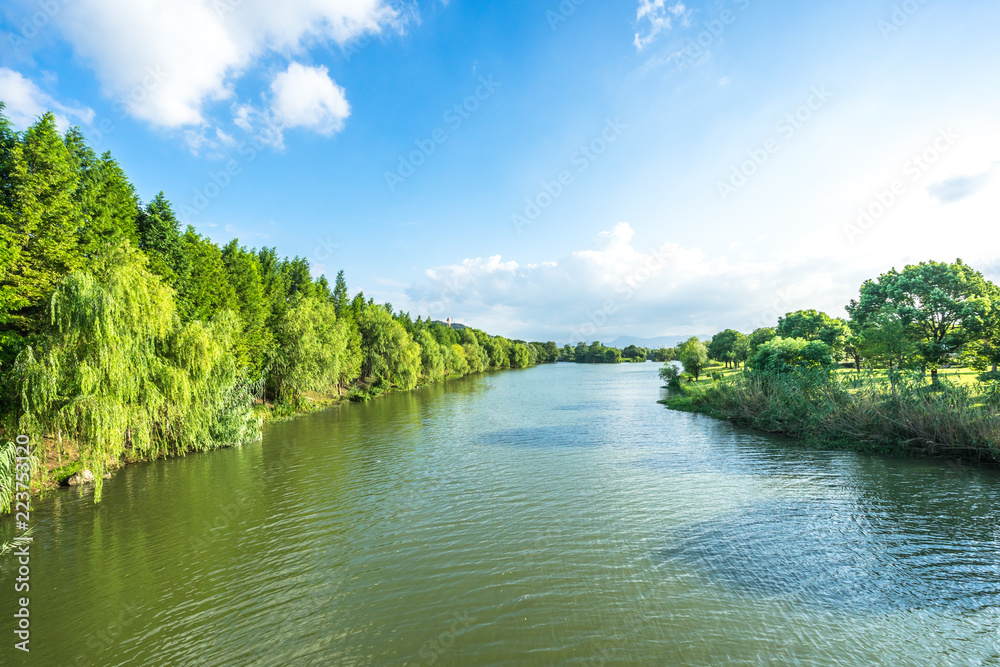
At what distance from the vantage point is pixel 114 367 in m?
15.1

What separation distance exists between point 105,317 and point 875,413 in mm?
37648

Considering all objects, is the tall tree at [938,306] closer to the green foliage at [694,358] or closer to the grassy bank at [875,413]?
the grassy bank at [875,413]

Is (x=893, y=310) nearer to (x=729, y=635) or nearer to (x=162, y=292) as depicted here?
(x=729, y=635)

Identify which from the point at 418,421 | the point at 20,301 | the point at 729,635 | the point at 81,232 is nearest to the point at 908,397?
the point at 729,635

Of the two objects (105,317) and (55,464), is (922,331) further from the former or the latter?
(55,464)

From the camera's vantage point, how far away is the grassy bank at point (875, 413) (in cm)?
1817

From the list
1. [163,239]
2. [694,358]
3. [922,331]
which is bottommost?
[694,358]

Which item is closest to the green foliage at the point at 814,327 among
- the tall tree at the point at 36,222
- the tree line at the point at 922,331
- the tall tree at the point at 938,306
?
the tree line at the point at 922,331

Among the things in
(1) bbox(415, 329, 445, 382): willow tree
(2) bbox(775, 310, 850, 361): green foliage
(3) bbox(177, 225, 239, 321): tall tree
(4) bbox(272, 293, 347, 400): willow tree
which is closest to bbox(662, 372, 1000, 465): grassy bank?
(2) bbox(775, 310, 850, 361): green foliage

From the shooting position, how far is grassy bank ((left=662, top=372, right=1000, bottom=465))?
1817cm

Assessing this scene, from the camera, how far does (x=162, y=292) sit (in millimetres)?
19156

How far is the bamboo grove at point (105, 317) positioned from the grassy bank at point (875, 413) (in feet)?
117

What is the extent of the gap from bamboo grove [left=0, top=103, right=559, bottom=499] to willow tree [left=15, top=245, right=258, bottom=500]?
0.05 m

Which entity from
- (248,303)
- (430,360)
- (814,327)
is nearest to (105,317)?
(248,303)
